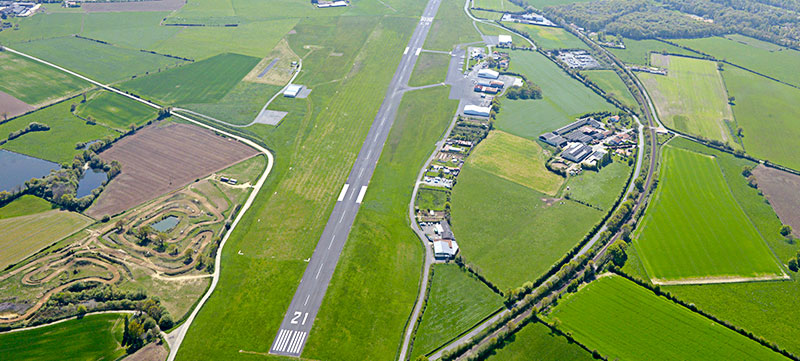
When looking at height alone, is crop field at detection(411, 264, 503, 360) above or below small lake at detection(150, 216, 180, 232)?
below

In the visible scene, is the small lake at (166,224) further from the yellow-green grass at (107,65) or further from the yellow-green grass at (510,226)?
the yellow-green grass at (107,65)

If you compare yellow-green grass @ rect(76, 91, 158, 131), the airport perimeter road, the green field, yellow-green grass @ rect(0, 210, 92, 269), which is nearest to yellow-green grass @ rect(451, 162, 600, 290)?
the airport perimeter road

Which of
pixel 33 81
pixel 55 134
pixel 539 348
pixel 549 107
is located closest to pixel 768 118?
pixel 549 107

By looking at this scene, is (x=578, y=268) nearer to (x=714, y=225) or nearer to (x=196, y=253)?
(x=714, y=225)

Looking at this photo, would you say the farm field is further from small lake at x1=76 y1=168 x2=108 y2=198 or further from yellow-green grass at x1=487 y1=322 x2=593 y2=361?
yellow-green grass at x1=487 y1=322 x2=593 y2=361

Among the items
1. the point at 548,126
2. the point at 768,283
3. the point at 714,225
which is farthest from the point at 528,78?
the point at 768,283

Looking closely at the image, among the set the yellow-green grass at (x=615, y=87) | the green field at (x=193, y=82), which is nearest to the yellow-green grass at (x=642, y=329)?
the yellow-green grass at (x=615, y=87)
